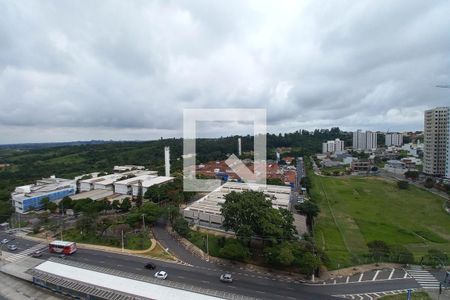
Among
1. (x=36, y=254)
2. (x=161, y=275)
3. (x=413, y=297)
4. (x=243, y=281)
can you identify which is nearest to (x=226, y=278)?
(x=243, y=281)

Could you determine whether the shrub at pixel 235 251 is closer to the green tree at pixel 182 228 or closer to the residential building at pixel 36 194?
the green tree at pixel 182 228

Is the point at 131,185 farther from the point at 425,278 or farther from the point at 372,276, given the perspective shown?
the point at 425,278

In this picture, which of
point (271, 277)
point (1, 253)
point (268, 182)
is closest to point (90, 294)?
point (271, 277)

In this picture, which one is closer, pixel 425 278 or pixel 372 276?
pixel 425 278

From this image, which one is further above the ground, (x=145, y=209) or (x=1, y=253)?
(x=145, y=209)

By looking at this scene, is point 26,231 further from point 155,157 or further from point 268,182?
point 155,157

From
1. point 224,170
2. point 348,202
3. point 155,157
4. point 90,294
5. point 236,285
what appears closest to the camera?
point 90,294
